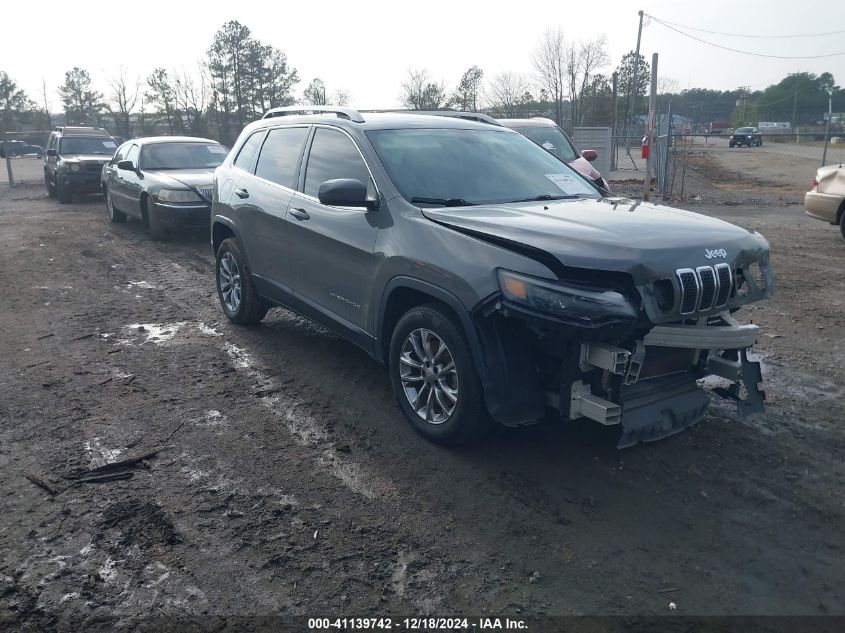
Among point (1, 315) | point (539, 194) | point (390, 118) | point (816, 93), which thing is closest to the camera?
point (539, 194)

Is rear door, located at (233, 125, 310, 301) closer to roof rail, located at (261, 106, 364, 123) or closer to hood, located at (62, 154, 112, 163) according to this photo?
roof rail, located at (261, 106, 364, 123)

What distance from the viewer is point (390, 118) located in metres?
5.45

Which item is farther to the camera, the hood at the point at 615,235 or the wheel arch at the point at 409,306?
the wheel arch at the point at 409,306

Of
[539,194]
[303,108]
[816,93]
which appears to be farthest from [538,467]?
[816,93]

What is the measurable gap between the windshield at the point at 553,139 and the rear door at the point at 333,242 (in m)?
8.02

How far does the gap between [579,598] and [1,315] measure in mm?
7061

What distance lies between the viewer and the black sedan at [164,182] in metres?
11.8

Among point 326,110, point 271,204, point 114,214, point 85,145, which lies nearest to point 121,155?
point 114,214

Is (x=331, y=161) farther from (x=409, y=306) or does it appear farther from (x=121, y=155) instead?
(x=121, y=155)

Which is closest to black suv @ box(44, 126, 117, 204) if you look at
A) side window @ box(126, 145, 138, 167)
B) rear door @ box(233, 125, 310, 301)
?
side window @ box(126, 145, 138, 167)

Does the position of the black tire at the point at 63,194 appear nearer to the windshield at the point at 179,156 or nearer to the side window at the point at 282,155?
the windshield at the point at 179,156

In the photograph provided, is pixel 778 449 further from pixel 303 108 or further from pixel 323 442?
pixel 303 108

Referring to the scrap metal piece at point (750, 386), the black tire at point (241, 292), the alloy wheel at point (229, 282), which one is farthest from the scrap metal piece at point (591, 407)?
the alloy wheel at point (229, 282)

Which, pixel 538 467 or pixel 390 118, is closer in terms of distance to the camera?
pixel 538 467
